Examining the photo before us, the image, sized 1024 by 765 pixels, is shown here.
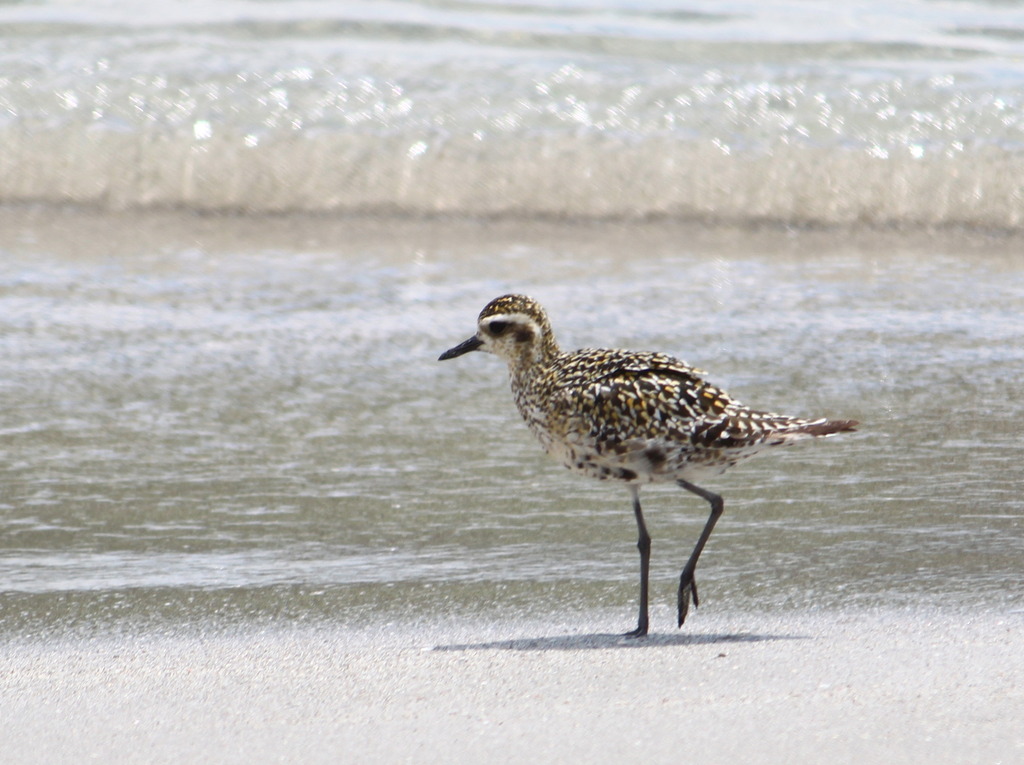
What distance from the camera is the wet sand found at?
279 cm

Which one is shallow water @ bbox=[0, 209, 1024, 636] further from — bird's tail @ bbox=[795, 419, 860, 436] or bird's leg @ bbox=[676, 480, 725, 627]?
bird's tail @ bbox=[795, 419, 860, 436]

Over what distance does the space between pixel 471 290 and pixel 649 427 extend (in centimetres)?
314

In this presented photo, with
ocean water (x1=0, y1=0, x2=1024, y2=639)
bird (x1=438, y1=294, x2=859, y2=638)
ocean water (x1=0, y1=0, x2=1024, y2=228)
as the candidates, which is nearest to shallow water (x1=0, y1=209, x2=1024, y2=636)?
ocean water (x1=0, y1=0, x2=1024, y2=639)

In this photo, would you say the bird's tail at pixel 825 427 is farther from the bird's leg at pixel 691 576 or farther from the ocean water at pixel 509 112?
the ocean water at pixel 509 112

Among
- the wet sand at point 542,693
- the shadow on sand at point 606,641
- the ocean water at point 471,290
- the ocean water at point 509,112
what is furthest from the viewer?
the ocean water at point 509,112

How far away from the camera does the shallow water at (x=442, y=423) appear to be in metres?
3.82

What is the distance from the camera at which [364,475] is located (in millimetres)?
4660

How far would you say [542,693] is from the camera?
311 centimetres

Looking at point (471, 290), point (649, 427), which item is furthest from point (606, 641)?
point (471, 290)

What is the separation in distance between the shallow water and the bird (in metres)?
0.28

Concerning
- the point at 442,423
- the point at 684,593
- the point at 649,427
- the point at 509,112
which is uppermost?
the point at 509,112

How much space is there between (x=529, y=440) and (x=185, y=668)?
1879mm

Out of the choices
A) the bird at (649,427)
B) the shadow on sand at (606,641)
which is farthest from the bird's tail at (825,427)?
the shadow on sand at (606,641)

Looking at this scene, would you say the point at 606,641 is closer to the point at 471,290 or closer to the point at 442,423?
the point at 442,423
